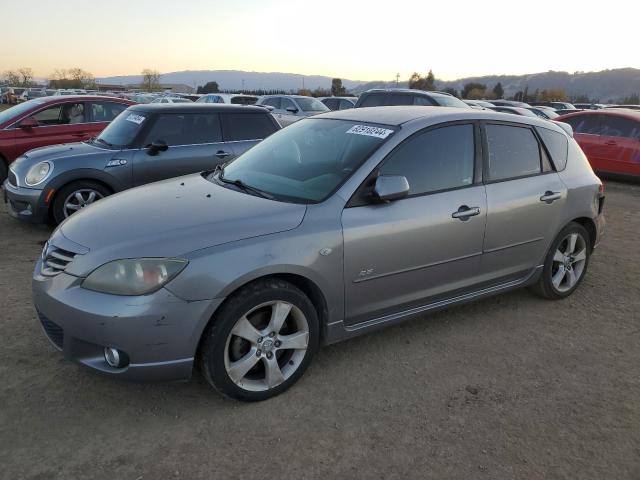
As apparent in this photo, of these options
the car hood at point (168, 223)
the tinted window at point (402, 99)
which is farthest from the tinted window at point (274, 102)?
the car hood at point (168, 223)

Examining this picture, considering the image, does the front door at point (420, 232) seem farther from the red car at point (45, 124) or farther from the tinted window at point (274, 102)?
the tinted window at point (274, 102)

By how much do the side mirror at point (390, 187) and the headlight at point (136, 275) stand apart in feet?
4.13

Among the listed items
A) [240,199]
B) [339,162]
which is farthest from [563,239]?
[240,199]

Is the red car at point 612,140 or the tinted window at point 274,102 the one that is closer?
the red car at point 612,140

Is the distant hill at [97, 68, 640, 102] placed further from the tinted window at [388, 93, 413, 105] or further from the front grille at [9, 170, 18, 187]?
the front grille at [9, 170, 18, 187]

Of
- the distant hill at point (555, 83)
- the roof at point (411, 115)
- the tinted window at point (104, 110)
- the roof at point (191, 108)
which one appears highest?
the roof at point (411, 115)

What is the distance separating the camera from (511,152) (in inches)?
165

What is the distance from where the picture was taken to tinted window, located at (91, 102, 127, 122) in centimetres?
857

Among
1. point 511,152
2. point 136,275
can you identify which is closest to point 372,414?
point 136,275

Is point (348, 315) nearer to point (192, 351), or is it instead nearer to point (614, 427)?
point (192, 351)

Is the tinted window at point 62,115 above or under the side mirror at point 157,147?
above

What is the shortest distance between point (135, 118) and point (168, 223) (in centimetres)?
437

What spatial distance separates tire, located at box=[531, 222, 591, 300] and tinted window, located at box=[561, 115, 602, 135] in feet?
26.0

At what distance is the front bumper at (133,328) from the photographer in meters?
2.66
